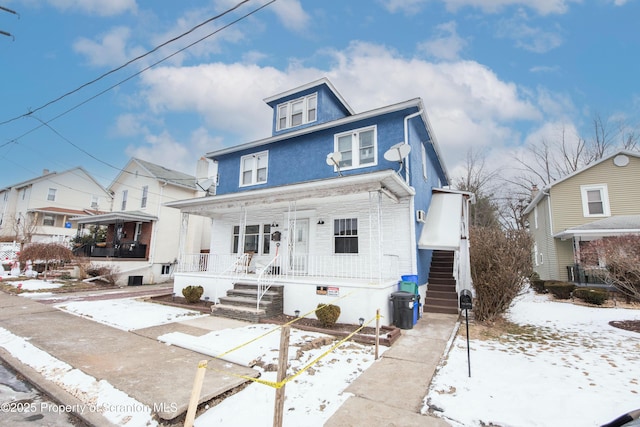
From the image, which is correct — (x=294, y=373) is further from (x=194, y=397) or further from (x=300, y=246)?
(x=300, y=246)

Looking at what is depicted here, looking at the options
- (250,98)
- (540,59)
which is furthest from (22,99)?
(540,59)

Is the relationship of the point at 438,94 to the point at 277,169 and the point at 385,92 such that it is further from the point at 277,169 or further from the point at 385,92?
the point at 277,169

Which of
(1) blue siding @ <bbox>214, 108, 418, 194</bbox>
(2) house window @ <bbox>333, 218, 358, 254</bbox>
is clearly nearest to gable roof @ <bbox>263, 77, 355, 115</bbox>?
(1) blue siding @ <bbox>214, 108, 418, 194</bbox>

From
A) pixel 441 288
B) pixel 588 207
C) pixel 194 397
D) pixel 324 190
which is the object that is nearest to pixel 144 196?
pixel 324 190

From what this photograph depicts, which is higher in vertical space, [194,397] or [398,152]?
[398,152]

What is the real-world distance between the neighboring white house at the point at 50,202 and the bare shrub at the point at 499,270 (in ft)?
102

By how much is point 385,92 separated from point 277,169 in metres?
6.89

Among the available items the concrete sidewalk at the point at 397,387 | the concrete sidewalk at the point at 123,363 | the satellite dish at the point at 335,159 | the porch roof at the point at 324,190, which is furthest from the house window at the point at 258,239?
the concrete sidewalk at the point at 397,387

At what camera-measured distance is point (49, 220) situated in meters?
28.3

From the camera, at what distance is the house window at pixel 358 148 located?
10297mm

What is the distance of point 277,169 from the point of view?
41.0ft

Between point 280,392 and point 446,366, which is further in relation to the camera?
point 446,366

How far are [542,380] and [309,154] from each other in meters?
9.64

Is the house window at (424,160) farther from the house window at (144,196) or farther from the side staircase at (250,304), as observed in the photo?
the house window at (144,196)
